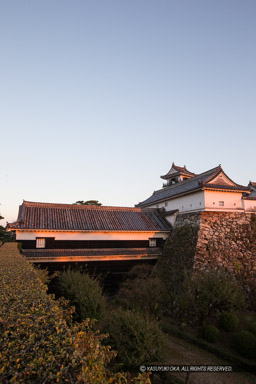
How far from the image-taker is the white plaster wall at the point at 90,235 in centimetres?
1769

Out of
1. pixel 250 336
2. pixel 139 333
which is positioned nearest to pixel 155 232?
pixel 250 336

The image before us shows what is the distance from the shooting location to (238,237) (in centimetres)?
1875

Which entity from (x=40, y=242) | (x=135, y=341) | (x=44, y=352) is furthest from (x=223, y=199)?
(x=44, y=352)

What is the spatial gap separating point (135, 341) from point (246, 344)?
267 inches

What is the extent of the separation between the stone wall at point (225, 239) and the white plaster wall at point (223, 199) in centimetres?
51

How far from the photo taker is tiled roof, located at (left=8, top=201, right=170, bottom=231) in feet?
60.8

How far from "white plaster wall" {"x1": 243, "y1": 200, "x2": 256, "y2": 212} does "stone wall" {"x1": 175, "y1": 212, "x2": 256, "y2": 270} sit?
0.54 metres

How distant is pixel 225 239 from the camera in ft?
60.0

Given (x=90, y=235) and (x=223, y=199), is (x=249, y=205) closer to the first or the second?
(x=223, y=199)

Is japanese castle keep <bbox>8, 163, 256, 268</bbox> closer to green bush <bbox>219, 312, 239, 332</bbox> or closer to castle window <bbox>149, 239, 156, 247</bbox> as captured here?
castle window <bbox>149, 239, 156, 247</bbox>

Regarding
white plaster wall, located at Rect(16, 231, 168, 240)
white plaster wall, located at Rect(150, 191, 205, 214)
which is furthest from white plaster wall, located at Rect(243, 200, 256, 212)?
white plaster wall, located at Rect(16, 231, 168, 240)

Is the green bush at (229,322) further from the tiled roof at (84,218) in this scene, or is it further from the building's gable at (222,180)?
the building's gable at (222,180)

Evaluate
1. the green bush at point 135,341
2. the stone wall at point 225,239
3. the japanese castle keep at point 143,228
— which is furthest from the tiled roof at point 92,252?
the green bush at point 135,341

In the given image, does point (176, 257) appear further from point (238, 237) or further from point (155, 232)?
point (238, 237)
